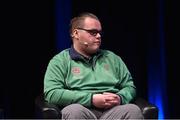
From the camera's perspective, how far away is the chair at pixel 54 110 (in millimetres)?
2686

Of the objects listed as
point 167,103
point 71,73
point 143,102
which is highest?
point 71,73

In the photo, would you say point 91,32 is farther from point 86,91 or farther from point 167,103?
point 167,103

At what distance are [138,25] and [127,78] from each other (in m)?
0.84

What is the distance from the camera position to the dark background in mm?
3627

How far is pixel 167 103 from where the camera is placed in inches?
158

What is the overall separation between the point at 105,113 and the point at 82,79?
307 mm

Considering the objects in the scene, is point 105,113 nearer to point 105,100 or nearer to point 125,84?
point 105,100

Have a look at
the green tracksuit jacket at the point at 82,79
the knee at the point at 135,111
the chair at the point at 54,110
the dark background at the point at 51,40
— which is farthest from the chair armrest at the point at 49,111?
the dark background at the point at 51,40

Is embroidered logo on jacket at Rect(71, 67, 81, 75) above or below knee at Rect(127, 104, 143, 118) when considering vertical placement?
above

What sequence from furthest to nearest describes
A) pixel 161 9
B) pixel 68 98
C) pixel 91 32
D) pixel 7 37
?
pixel 161 9
pixel 7 37
pixel 91 32
pixel 68 98

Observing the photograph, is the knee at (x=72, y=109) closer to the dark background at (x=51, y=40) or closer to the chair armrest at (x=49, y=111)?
the chair armrest at (x=49, y=111)

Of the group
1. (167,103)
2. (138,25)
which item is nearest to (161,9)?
(138,25)

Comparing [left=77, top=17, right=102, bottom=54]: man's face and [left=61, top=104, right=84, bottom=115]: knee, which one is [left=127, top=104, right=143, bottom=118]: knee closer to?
[left=61, top=104, right=84, bottom=115]: knee

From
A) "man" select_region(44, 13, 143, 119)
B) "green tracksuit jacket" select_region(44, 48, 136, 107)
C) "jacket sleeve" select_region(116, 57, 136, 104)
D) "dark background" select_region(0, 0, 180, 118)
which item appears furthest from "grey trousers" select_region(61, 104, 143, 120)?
"dark background" select_region(0, 0, 180, 118)
